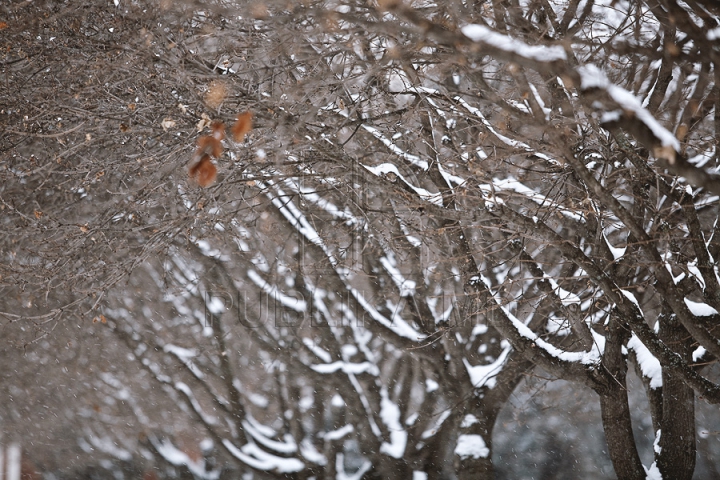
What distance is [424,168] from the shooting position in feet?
19.7

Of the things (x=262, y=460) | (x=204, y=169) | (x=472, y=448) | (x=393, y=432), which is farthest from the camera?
(x=262, y=460)

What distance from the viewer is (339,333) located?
35.0 ft

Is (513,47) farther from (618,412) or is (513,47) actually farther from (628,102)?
(618,412)

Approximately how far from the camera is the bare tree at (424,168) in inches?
154

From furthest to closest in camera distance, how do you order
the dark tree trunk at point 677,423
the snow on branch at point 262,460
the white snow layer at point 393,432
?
the snow on branch at point 262,460 → the white snow layer at point 393,432 → the dark tree trunk at point 677,423

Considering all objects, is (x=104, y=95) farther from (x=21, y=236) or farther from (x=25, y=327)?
(x=25, y=327)

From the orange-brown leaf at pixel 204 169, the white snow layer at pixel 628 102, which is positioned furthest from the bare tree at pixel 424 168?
the orange-brown leaf at pixel 204 169

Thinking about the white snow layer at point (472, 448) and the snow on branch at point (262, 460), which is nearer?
the white snow layer at point (472, 448)

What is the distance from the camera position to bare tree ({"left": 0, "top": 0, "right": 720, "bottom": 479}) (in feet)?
12.9

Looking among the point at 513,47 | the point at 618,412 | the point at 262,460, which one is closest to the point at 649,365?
the point at 618,412

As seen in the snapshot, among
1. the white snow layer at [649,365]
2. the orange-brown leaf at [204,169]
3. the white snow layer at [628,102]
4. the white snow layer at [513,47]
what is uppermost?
the white snow layer at [649,365]

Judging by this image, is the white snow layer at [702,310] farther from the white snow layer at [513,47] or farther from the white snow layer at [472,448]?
the white snow layer at [472,448]

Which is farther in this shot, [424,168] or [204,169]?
[424,168]

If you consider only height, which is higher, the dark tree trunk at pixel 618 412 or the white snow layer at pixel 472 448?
the white snow layer at pixel 472 448
